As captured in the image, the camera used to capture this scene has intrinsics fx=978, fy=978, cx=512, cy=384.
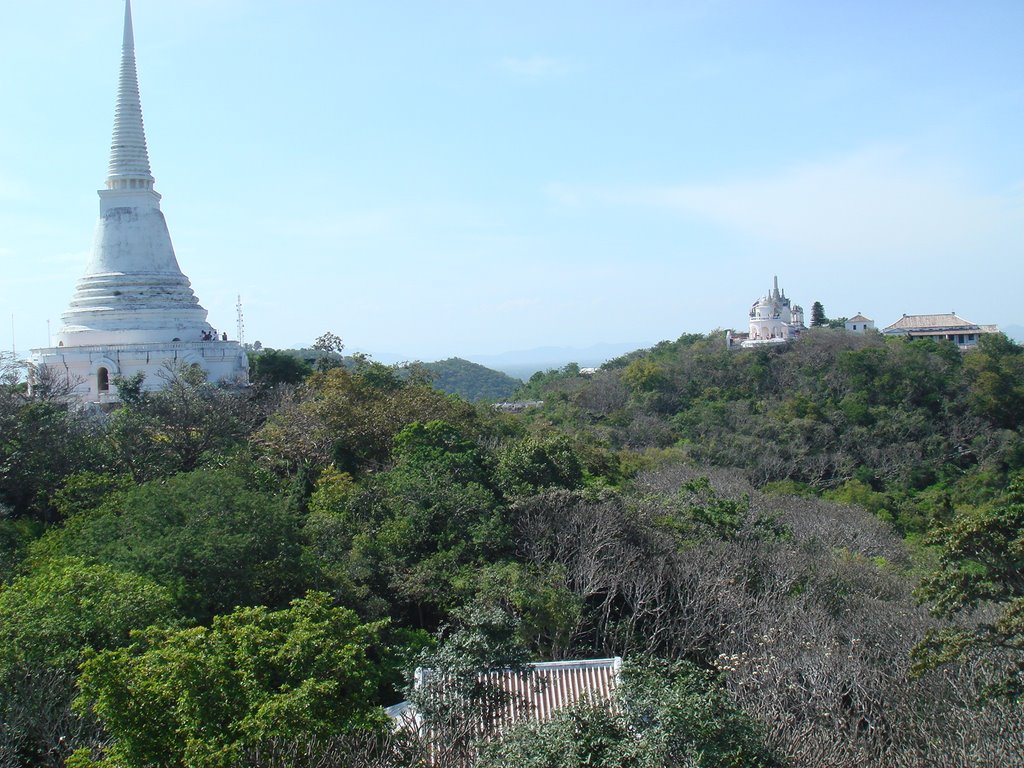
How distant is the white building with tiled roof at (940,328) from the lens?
208 feet

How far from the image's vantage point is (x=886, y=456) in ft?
123

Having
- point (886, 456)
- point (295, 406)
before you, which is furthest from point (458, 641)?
point (886, 456)

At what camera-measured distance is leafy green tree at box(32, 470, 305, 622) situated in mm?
14781

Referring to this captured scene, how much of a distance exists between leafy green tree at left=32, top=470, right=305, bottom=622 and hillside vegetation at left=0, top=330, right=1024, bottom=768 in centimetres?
5

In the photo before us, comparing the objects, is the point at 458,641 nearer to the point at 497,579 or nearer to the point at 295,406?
the point at 497,579

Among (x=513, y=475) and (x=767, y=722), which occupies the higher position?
(x=513, y=475)

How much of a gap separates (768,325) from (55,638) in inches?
2000

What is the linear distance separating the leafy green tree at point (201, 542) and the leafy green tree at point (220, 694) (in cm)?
360

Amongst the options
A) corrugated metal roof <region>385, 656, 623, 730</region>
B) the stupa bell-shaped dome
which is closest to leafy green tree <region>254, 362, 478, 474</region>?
the stupa bell-shaped dome

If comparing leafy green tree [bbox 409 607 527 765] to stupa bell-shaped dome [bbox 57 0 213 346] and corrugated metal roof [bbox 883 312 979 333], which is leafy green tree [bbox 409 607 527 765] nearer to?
stupa bell-shaped dome [bbox 57 0 213 346]

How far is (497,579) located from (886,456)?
25.2 metres

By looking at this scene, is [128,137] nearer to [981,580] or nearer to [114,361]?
[114,361]

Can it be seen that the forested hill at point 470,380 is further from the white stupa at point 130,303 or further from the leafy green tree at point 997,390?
the white stupa at point 130,303

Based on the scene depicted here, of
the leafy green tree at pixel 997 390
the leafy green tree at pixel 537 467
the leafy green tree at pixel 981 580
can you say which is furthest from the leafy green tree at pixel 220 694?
the leafy green tree at pixel 997 390
